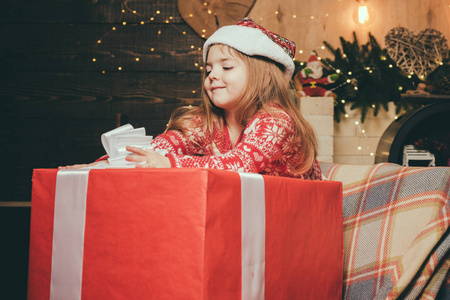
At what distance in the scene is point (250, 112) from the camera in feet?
3.76

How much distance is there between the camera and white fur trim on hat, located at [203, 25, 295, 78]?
1106mm

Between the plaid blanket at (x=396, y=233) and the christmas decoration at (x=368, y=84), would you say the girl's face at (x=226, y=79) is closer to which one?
the plaid blanket at (x=396, y=233)

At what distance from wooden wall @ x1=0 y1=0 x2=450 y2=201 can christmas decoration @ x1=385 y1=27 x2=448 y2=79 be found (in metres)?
1.30

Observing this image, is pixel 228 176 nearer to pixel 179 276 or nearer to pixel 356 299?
pixel 179 276

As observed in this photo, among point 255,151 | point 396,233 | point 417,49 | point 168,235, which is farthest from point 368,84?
point 168,235

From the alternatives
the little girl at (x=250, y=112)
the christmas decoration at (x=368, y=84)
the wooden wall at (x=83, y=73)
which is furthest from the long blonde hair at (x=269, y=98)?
the wooden wall at (x=83, y=73)

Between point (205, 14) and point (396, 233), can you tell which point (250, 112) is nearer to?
point (396, 233)

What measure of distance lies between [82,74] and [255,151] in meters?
2.03

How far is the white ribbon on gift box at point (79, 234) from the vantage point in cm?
65

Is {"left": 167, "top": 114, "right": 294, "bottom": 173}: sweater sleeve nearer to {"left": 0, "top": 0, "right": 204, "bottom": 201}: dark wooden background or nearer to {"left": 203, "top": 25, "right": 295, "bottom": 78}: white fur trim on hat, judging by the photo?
{"left": 203, "top": 25, "right": 295, "bottom": 78}: white fur trim on hat

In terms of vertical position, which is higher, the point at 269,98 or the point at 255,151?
the point at 269,98

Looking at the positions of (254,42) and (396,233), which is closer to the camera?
(396,233)

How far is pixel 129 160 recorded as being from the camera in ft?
2.53

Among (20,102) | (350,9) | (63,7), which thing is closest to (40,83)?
(20,102)
